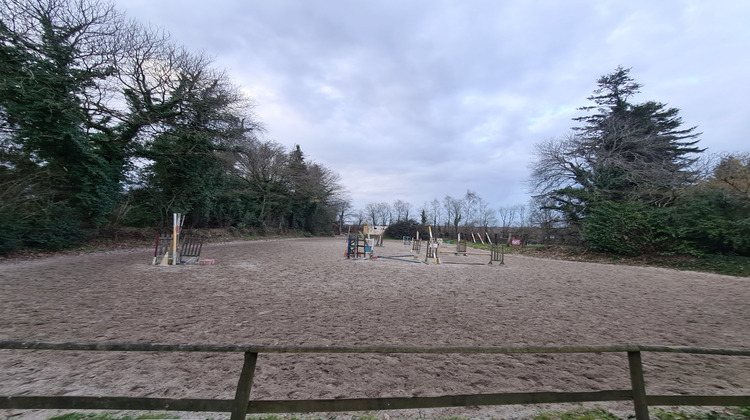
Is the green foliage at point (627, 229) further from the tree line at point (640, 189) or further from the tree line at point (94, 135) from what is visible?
Answer: the tree line at point (94, 135)

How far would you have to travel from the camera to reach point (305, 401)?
1.86 m

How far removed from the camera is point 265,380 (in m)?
3.16

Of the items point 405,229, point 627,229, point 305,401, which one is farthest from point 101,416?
point 405,229

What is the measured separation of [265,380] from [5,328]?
165 inches

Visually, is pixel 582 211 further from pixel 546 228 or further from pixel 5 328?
pixel 5 328

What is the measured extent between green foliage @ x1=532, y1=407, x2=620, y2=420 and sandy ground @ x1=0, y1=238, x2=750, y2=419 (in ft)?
0.77

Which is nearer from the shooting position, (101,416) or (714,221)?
(101,416)

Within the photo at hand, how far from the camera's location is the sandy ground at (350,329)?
3.09m

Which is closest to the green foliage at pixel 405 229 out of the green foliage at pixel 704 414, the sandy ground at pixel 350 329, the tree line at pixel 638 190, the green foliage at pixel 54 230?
Result: the tree line at pixel 638 190

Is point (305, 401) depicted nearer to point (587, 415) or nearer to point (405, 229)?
point (587, 415)

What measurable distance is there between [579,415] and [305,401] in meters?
2.38

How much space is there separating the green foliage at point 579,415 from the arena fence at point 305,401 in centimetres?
48

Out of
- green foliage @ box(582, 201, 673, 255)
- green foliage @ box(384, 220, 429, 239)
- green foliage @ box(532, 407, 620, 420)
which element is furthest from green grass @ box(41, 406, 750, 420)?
green foliage @ box(384, 220, 429, 239)

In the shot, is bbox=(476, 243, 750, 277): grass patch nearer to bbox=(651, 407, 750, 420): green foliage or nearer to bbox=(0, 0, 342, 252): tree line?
bbox=(651, 407, 750, 420): green foliage
